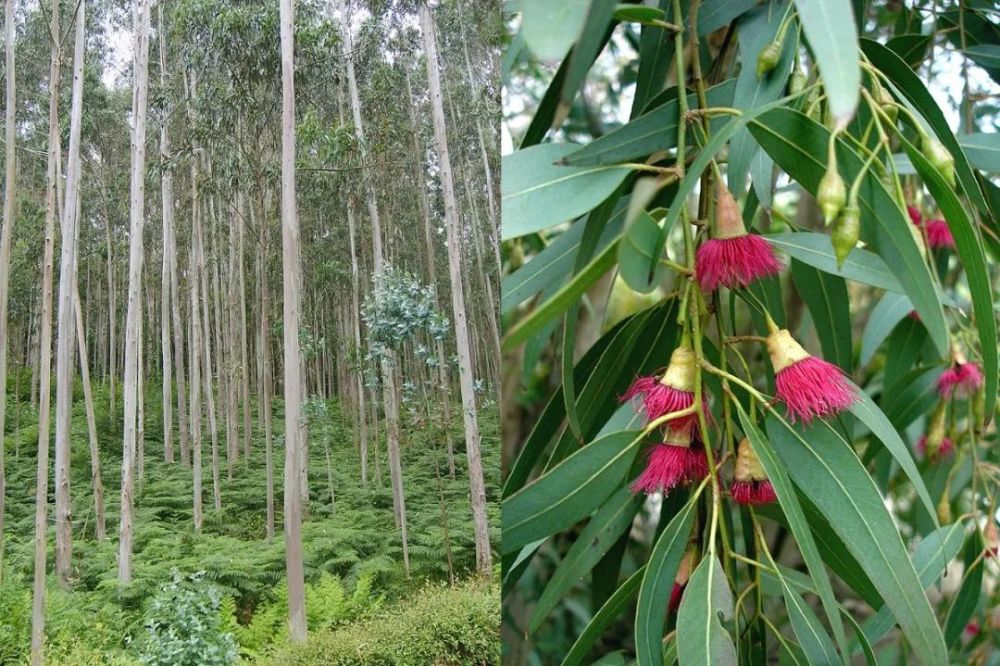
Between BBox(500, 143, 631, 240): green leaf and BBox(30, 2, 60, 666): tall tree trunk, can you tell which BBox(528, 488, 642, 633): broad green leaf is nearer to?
BBox(500, 143, 631, 240): green leaf

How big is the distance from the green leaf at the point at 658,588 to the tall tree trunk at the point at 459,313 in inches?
44.6

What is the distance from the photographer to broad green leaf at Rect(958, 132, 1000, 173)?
558mm

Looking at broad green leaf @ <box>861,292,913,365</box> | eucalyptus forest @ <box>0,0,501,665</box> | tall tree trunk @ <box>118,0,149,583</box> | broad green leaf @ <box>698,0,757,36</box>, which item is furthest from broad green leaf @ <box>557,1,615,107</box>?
tall tree trunk @ <box>118,0,149,583</box>

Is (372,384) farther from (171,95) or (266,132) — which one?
(171,95)

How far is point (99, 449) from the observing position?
1.45 meters

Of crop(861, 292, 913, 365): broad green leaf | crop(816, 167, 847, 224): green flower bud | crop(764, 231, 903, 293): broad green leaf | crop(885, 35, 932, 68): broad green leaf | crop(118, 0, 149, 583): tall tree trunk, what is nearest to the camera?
crop(816, 167, 847, 224): green flower bud

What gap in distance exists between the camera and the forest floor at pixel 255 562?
1379 mm

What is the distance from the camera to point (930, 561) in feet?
2.17

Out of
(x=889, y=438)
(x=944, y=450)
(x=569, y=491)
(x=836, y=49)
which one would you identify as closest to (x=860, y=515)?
(x=889, y=438)

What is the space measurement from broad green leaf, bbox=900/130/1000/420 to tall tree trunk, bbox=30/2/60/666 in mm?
1337

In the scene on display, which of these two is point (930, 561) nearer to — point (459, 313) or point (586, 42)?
point (586, 42)

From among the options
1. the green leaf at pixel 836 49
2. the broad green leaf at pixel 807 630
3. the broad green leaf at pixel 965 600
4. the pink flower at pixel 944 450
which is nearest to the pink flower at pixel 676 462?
the broad green leaf at pixel 807 630

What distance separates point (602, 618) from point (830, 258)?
0.79 feet

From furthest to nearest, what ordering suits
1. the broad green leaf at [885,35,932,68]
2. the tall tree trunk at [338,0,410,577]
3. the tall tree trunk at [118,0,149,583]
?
the tall tree trunk at [338,0,410,577], the tall tree trunk at [118,0,149,583], the broad green leaf at [885,35,932,68]
